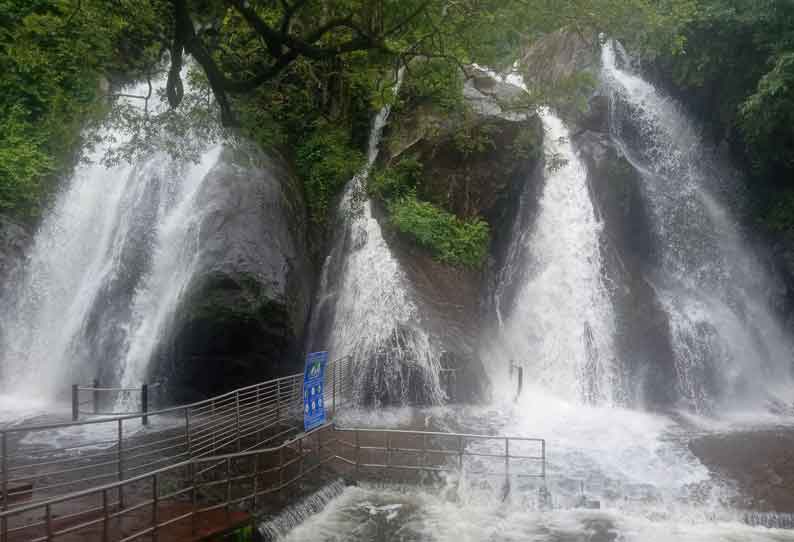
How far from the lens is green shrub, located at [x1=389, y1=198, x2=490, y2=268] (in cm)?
1572

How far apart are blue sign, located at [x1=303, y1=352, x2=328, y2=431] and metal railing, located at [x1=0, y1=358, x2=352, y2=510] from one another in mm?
985

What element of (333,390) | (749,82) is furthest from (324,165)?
(749,82)

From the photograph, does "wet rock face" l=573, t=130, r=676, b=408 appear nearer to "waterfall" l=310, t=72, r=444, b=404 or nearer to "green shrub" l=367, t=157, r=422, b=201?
"green shrub" l=367, t=157, r=422, b=201

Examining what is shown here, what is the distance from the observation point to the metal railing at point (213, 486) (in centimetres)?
600

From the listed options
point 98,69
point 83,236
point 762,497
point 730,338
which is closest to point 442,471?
point 762,497

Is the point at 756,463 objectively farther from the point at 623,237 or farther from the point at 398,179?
the point at 398,179

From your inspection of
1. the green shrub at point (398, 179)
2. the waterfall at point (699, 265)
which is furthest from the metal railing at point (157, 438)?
the waterfall at point (699, 265)

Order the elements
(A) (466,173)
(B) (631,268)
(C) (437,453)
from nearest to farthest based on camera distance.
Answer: (C) (437,453) → (A) (466,173) → (B) (631,268)

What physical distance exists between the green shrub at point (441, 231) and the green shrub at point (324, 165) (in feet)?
5.17

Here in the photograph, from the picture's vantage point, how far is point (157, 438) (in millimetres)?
10500

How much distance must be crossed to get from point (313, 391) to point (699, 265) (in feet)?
41.6

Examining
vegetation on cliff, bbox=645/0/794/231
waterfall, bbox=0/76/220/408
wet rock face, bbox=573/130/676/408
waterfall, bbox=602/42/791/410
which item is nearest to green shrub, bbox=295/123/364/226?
waterfall, bbox=0/76/220/408

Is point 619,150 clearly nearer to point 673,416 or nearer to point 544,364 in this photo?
point 544,364

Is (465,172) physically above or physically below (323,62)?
below
